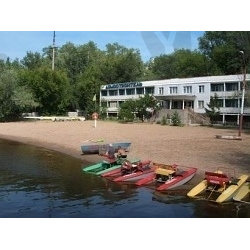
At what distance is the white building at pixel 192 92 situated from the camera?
166 ft

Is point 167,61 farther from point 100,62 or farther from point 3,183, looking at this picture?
point 3,183

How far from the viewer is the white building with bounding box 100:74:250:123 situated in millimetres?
50469

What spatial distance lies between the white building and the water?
29897 mm

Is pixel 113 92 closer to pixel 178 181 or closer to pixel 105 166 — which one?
pixel 105 166

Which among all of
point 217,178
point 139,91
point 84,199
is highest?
point 139,91

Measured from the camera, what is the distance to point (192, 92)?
56.8m

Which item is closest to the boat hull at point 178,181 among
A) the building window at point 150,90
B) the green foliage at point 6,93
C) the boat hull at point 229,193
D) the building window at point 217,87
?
the boat hull at point 229,193

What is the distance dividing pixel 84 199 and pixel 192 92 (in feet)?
149

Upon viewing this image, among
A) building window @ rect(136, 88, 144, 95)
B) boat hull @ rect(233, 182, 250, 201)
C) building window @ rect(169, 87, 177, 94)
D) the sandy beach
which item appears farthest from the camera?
building window @ rect(136, 88, 144, 95)

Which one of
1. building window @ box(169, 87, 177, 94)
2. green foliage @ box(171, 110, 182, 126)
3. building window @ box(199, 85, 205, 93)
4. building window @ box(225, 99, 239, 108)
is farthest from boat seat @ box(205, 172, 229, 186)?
building window @ box(169, 87, 177, 94)

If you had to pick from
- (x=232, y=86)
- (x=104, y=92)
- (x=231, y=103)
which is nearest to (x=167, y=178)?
(x=231, y=103)

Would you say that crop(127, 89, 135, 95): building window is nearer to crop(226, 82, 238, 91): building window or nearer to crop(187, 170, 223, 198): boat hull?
crop(226, 82, 238, 91): building window
